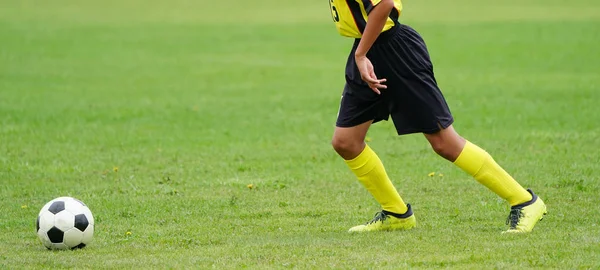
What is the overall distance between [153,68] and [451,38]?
10059mm

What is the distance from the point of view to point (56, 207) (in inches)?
281

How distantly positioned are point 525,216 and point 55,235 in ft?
10.7

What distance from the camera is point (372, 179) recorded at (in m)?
7.73

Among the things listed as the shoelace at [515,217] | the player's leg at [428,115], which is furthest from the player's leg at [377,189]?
the shoelace at [515,217]

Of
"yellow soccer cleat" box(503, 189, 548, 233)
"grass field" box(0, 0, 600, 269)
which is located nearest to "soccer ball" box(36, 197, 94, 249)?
"grass field" box(0, 0, 600, 269)

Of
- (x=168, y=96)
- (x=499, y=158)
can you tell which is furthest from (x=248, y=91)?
(x=499, y=158)

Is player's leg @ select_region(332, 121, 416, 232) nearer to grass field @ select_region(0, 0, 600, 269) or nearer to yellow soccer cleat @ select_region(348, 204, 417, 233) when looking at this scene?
yellow soccer cleat @ select_region(348, 204, 417, 233)

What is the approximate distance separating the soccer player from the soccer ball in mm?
1912

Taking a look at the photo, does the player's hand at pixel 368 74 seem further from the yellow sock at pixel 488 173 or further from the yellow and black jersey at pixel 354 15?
the yellow sock at pixel 488 173

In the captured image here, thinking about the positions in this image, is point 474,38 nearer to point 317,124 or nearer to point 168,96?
point 168,96

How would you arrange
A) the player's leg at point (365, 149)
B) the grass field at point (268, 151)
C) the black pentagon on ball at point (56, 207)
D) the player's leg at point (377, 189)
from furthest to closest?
the player's leg at point (377, 189)
the player's leg at point (365, 149)
the black pentagon on ball at point (56, 207)
the grass field at point (268, 151)

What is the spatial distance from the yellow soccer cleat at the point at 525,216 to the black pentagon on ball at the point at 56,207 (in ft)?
10.3

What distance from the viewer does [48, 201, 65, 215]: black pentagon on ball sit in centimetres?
707

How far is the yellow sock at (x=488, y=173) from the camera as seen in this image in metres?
7.27
